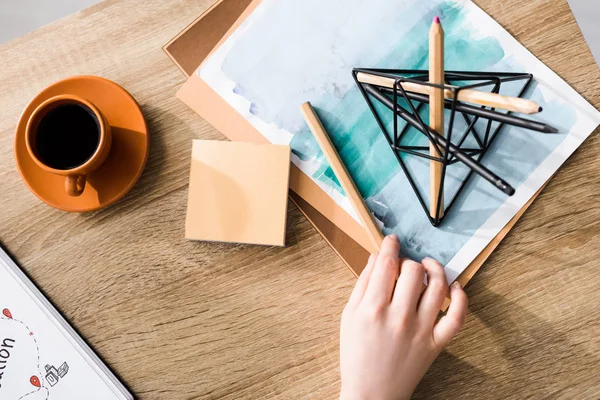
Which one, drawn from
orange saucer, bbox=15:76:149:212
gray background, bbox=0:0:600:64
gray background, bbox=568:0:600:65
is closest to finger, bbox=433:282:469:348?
orange saucer, bbox=15:76:149:212

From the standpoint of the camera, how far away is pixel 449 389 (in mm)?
535

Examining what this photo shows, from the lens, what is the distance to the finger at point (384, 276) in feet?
1.67

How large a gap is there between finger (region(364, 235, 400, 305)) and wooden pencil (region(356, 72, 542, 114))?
0.51ft

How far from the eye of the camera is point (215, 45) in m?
0.56

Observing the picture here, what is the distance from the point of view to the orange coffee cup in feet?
1.61

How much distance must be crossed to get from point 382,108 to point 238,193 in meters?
0.18

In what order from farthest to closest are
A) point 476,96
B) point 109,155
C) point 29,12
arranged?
point 29,12 < point 109,155 < point 476,96

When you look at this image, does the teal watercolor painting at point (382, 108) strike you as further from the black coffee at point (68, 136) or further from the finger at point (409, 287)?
the black coffee at point (68, 136)

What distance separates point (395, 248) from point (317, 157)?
13cm

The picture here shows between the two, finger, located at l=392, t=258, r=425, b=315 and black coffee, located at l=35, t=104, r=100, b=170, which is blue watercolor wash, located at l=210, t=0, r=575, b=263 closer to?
finger, located at l=392, t=258, r=425, b=315

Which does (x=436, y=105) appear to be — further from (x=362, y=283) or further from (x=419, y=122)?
(x=362, y=283)

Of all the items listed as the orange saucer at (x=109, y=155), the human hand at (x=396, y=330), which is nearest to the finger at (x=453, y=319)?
the human hand at (x=396, y=330)

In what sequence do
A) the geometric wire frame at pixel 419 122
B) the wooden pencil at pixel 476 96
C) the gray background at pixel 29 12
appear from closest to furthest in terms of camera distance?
the wooden pencil at pixel 476 96 → the geometric wire frame at pixel 419 122 → the gray background at pixel 29 12


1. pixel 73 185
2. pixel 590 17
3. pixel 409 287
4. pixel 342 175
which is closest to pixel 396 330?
pixel 409 287
